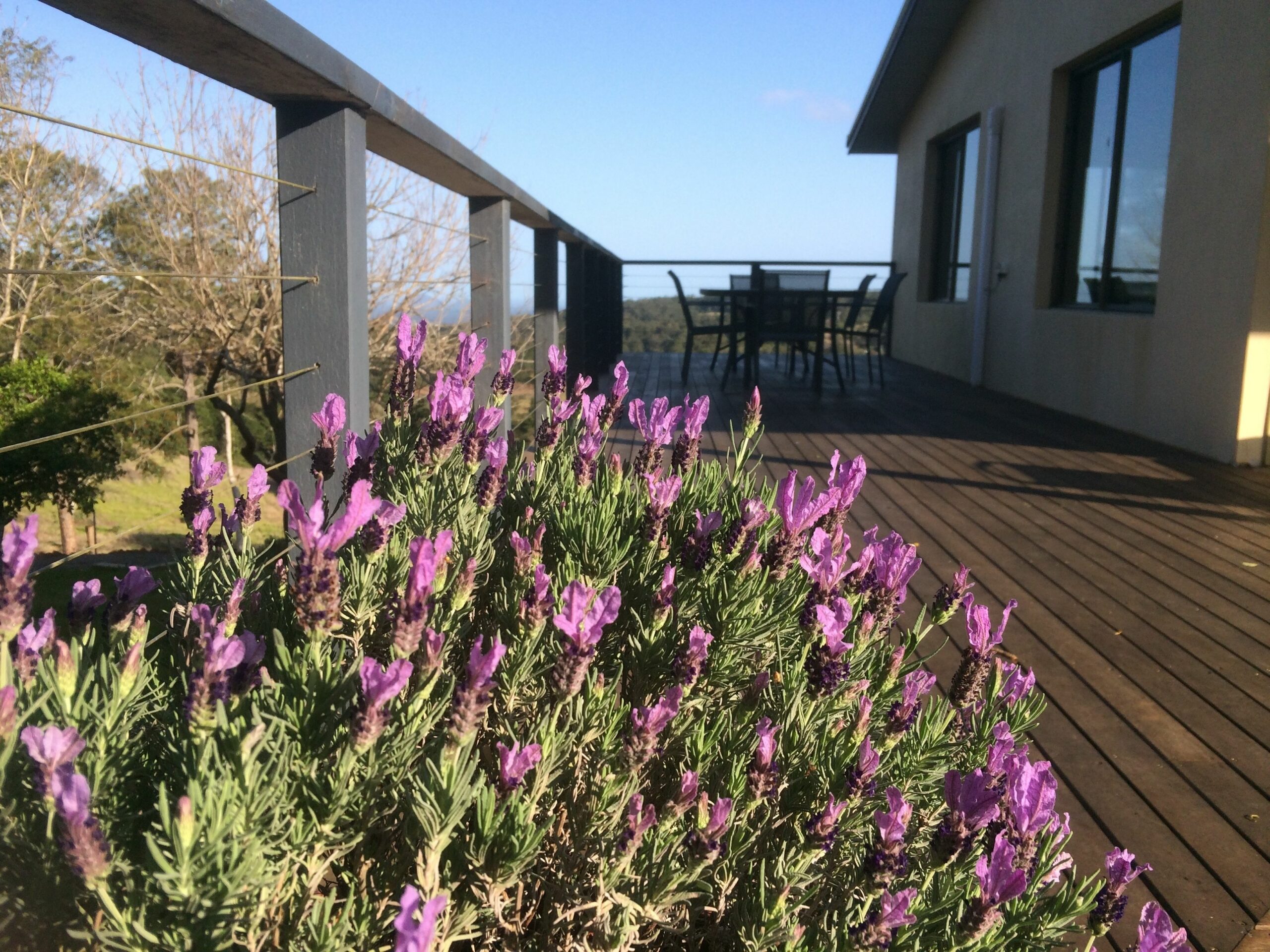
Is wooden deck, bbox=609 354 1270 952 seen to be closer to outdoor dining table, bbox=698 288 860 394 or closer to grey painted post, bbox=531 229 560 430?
grey painted post, bbox=531 229 560 430

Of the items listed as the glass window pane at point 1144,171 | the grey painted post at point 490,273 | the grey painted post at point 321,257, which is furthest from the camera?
the glass window pane at point 1144,171

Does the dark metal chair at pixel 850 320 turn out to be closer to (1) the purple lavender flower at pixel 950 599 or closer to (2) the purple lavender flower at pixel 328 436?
(1) the purple lavender flower at pixel 950 599

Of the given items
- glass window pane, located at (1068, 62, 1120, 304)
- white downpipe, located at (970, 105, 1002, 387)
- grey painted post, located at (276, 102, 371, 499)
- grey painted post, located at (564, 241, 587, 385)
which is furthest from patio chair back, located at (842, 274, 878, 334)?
grey painted post, located at (276, 102, 371, 499)

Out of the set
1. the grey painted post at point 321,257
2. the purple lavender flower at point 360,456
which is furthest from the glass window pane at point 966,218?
the purple lavender flower at point 360,456

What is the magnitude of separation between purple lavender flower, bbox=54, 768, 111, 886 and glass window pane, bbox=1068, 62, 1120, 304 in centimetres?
767

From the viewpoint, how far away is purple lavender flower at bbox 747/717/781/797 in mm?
1184

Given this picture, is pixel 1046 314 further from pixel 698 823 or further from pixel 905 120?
pixel 698 823

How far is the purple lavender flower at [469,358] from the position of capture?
1.70 meters

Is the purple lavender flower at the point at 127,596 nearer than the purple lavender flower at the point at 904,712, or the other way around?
the purple lavender flower at the point at 127,596

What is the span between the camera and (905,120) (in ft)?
45.4

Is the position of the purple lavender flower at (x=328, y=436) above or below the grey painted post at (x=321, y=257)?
below

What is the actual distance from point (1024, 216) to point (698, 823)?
27.5 feet

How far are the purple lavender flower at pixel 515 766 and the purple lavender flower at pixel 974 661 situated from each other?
0.67 meters

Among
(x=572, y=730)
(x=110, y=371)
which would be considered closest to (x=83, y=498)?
(x=110, y=371)
